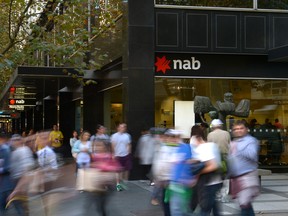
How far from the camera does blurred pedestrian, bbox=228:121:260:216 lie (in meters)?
6.95

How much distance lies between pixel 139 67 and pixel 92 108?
7.41 meters

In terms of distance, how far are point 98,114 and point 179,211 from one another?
15428mm

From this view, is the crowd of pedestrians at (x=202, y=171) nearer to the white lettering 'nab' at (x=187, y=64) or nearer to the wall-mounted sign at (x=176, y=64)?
the wall-mounted sign at (x=176, y=64)

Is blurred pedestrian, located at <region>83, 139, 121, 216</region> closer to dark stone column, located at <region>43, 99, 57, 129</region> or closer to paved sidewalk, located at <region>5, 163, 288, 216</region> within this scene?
paved sidewalk, located at <region>5, 163, 288, 216</region>

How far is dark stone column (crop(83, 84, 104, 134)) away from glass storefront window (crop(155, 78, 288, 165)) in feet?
19.2

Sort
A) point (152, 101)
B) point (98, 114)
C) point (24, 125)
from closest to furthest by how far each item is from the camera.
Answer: point (152, 101) < point (98, 114) < point (24, 125)

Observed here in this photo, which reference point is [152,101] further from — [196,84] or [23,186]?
[23,186]

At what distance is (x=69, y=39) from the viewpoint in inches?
673

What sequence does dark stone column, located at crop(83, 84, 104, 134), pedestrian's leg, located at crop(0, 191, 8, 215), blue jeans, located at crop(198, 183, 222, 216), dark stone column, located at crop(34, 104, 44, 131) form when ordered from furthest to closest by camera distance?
dark stone column, located at crop(34, 104, 44, 131) < dark stone column, located at crop(83, 84, 104, 134) < pedestrian's leg, located at crop(0, 191, 8, 215) < blue jeans, located at crop(198, 183, 222, 216)

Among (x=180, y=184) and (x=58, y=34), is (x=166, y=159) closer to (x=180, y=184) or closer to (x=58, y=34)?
(x=180, y=184)

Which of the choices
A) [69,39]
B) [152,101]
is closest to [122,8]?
[69,39]

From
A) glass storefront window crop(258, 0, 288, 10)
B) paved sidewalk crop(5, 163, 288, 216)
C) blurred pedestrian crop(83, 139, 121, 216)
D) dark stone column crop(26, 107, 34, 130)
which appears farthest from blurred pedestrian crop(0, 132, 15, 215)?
dark stone column crop(26, 107, 34, 130)

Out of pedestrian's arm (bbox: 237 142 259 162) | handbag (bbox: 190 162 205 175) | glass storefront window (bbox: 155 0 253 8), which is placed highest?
glass storefront window (bbox: 155 0 253 8)

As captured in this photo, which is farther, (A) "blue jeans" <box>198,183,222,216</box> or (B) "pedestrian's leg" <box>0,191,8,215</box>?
(B) "pedestrian's leg" <box>0,191,8,215</box>
